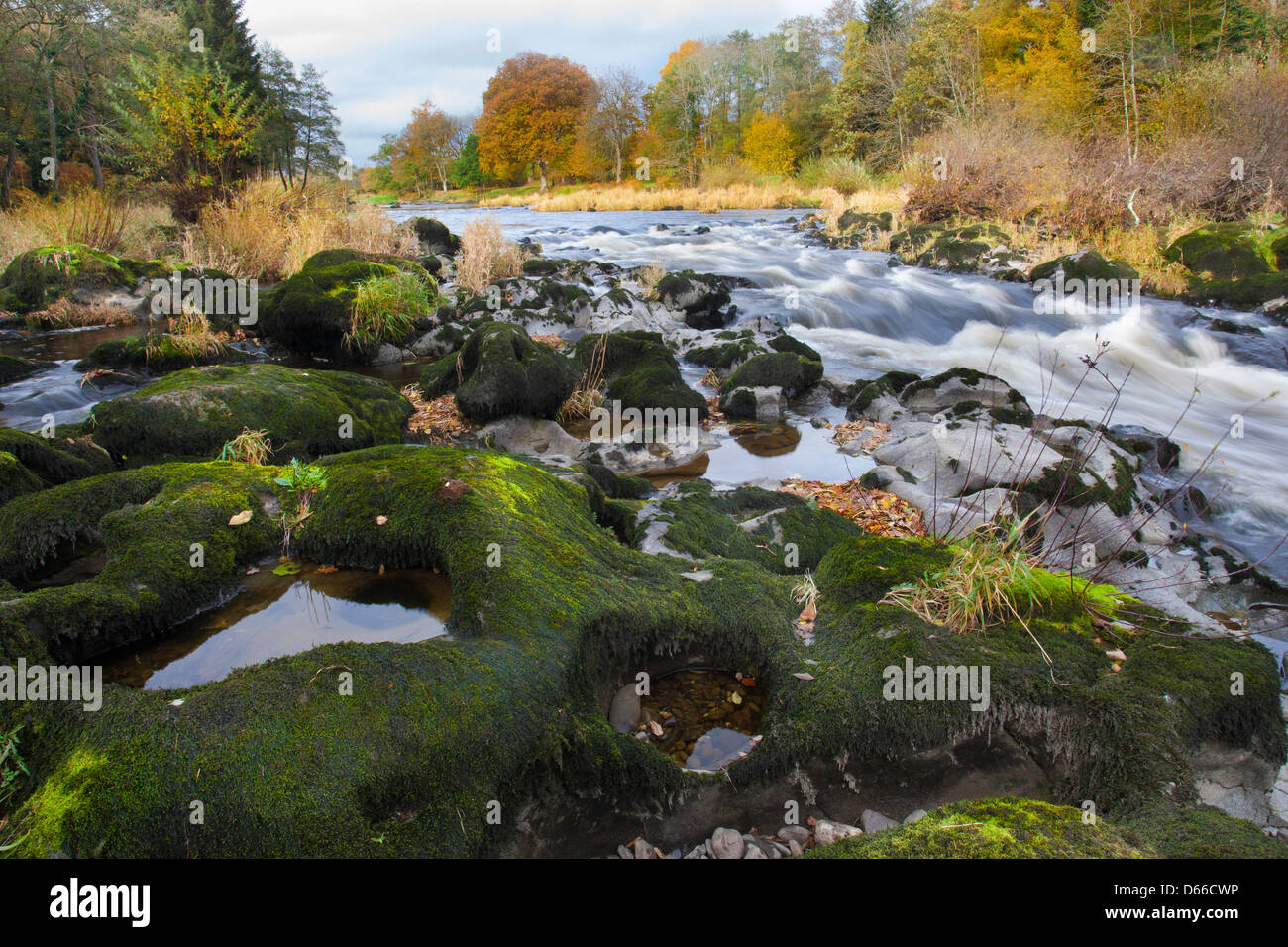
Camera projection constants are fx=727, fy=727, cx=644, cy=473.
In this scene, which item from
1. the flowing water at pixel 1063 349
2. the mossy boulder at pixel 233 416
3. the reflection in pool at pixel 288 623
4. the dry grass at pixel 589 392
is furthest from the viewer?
the dry grass at pixel 589 392

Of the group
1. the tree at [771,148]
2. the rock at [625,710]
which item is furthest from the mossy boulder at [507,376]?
the tree at [771,148]

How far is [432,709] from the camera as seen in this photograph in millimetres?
2779

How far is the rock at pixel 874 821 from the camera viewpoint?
120 inches

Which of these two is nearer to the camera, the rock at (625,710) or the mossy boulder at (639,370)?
the rock at (625,710)

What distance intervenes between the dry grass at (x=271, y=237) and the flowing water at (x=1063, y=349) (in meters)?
7.82

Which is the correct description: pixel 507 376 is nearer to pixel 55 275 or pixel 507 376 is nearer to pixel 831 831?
pixel 831 831

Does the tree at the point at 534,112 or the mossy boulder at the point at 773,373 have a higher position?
the tree at the point at 534,112

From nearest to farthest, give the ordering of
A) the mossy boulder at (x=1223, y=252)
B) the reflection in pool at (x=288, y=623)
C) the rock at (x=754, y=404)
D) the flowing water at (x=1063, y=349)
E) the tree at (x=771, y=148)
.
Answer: the reflection in pool at (x=288, y=623) → the flowing water at (x=1063, y=349) → the rock at (x=754, y=404) → the mossy boulder at (x=1223, y=252) → the tree at (x=771, y=148)

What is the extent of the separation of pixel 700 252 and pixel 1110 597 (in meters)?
22.4

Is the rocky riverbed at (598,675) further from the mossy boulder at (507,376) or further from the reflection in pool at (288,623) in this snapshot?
the mossy boulder at (507,376)

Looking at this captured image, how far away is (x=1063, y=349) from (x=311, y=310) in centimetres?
1393

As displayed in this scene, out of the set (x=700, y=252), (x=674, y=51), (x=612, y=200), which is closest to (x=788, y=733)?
(x=700, y=252)

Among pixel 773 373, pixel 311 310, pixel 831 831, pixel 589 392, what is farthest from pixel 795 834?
pixel 311 310

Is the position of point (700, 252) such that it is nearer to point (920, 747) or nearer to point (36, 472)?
point (36, 472)
